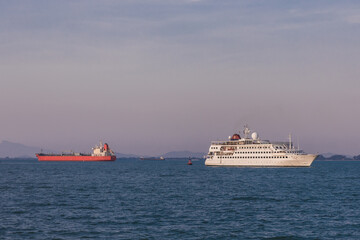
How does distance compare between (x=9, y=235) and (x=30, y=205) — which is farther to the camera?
(x=30, y=205)

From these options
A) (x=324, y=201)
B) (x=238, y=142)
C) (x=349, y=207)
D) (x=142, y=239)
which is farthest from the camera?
(x=238, y=142)

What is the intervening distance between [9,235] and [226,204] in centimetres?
2370

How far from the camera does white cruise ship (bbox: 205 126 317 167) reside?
127250mm

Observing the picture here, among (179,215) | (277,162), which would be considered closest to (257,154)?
(277,162)

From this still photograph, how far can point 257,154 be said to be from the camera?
131 metres

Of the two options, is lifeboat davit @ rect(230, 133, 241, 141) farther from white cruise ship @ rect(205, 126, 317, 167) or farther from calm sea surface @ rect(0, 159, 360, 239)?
calm sea surface @ rect(0, 159, 360, 239)

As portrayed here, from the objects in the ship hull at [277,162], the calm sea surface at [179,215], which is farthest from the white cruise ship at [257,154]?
the calm sea surface at [179,215]

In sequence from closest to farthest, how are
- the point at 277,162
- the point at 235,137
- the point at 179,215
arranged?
the point at 179,215, the point at 277,162, the point at 235,137

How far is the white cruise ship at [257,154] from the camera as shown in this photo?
417 feet

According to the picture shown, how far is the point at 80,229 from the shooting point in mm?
33094

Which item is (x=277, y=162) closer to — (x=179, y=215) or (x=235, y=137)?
(x=235, y=137)

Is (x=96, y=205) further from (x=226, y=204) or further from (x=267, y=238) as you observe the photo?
A: (x=267, y=238)

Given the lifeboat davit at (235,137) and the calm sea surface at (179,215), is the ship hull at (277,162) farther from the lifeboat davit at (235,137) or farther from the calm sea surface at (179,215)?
the calm sea surface at (179,215)

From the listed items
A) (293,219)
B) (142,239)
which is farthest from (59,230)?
(293,219)
